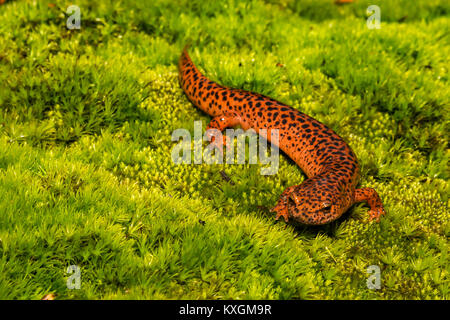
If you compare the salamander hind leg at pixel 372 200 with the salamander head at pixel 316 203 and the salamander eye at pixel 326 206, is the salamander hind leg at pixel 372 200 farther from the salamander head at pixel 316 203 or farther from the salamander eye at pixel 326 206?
the salamander eye at pixel 326 206

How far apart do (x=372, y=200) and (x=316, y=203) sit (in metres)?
1.23

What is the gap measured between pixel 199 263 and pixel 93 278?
1.15 m

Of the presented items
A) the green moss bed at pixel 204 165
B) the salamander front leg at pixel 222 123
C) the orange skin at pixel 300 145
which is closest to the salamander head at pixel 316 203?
the orange skin at pixel 300 145

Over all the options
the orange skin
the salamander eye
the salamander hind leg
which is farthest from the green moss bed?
the salamander eye

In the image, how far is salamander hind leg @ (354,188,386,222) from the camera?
584 centimetres

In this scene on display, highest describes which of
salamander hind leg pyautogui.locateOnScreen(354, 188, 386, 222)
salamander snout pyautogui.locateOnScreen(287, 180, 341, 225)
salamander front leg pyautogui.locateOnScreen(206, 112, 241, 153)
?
salamander front leg pyautogui.locateOnScreen(206, 112, 241, 153)

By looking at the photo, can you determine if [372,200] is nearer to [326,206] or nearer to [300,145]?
[326,206]

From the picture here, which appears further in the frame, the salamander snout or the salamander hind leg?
the salamander hind leg

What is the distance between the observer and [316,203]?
5.21 metres

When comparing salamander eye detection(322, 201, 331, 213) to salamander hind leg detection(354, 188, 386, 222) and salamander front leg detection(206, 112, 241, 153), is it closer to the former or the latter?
salamander hind leg detection(354, 188, 386, 222)

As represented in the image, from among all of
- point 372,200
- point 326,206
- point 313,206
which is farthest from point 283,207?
point 372,200

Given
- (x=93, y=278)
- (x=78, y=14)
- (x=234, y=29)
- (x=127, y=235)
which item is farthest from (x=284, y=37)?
Result: (x=93, y=278)

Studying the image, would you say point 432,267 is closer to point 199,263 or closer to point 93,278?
point 199,263

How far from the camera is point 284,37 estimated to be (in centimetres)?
877
